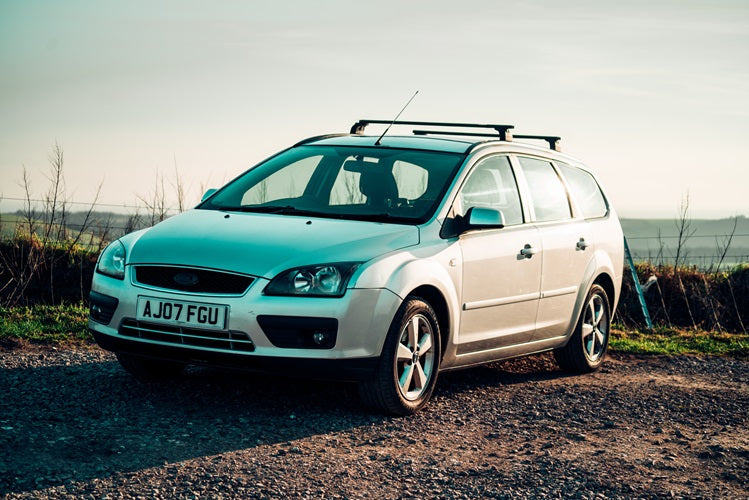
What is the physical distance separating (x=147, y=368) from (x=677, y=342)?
7108mm

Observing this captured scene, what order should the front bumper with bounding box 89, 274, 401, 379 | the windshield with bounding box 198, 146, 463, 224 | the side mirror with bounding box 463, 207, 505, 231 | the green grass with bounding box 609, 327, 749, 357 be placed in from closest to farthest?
the front bumper with bounding box 89, 274, 401, 379, the side mirror with bounding box 463, 207, 505, 231, the windshield with bounding box 198, 146, 463, 224, the green grass with bounding box 609, 327, 749, 357

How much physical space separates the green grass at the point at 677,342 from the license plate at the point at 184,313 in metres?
6.14

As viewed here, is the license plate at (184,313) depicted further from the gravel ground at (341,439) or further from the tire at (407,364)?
the tire at (407,364)

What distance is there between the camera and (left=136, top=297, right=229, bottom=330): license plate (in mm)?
6273

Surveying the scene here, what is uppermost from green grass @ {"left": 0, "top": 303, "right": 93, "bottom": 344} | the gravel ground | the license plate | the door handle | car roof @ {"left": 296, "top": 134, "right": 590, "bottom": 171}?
car roof @ {"left": 296, "top": 134, "right": 590, "bottom": 171}

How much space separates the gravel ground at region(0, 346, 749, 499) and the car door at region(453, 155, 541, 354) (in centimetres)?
53

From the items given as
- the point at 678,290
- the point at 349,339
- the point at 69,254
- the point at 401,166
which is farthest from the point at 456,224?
the point at 678,290

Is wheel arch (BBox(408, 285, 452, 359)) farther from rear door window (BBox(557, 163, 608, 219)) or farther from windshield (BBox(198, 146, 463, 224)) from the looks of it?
rear door window (BBox(557, 163, 608, 219))

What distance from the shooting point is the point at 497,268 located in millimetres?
7703

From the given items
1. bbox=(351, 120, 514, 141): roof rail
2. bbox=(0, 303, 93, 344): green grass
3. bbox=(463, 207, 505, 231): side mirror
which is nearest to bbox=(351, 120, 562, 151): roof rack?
bbox=(351, 120, 514, 141): roof rail

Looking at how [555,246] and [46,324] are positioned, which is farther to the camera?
[46,324]

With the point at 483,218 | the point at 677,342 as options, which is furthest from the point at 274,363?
the point at 677,342

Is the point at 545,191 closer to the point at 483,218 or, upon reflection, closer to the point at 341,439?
the point at 483,218

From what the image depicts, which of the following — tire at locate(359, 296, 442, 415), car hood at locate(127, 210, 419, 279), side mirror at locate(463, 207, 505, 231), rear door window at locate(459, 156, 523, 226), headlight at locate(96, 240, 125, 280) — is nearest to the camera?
car hood at locate(127, 210, 419, 279)
